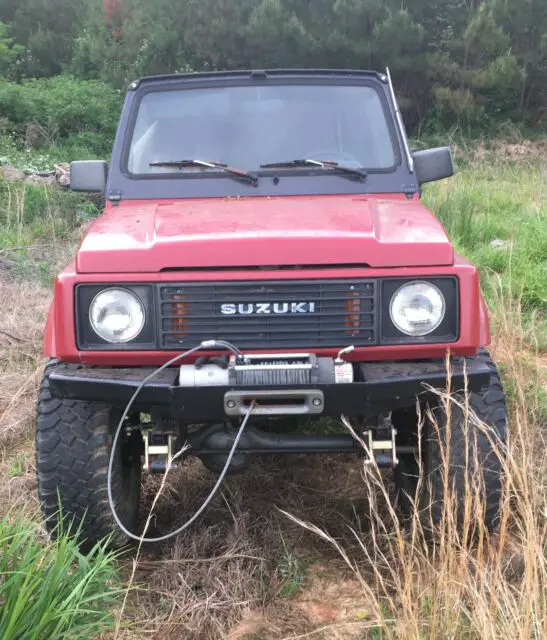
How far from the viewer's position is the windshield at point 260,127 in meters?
3.32

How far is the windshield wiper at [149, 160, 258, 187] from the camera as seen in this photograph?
3.18 meters

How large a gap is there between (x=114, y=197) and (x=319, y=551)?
1.76 metres

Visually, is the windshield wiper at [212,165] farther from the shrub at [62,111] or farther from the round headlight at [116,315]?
the shrub at [62,111]

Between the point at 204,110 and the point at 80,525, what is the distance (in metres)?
2.02

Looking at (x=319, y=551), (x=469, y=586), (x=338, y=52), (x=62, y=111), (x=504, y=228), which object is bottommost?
(x=62, y=111)

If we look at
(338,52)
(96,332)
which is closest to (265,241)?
(96,332)

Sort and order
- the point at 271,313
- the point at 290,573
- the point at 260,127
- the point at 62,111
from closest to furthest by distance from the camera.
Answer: the point at 271,313, the point at 290,573, the point at 260,127, the point at 62,111

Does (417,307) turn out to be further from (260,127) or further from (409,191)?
(260,127)

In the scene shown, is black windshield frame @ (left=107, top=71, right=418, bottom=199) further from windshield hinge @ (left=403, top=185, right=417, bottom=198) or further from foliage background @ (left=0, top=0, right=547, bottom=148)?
foliage background @ (left=0, top=0, right=547, bottom=148)

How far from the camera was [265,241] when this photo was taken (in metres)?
2.34

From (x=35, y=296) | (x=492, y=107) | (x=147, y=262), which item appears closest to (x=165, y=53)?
(x=492, y=107)

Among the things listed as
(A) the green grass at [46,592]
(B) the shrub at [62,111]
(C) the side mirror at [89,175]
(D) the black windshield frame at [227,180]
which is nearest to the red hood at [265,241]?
(D) the black windshield frame at [227,180]

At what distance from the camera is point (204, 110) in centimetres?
344

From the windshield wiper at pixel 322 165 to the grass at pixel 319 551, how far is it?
102 cm
